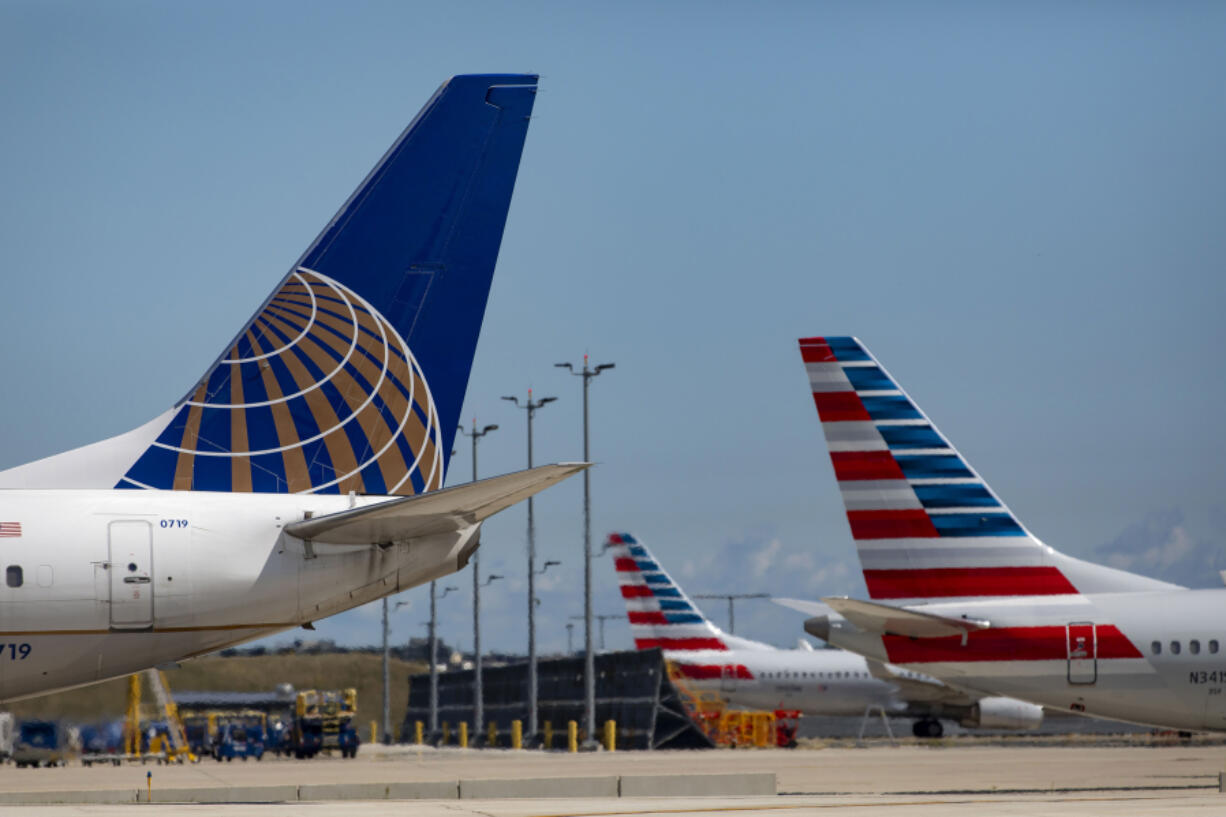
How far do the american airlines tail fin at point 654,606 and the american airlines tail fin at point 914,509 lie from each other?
34944 millimetres

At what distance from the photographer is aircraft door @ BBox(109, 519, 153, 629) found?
12.9 metres

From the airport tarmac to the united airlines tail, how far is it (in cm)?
324

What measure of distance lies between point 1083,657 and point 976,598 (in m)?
1.86

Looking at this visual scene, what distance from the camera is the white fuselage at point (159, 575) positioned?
12820 millimetres

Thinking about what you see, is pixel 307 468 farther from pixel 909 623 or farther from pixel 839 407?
pixel 839 407

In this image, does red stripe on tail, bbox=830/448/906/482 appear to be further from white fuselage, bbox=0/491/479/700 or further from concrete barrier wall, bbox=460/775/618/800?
white fuselage, bbox=0/491/479/700

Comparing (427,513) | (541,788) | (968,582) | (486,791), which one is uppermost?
(427,513)

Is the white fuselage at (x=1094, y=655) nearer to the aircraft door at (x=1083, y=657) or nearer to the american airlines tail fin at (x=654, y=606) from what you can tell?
the aircraft door at (x=1083, y=657)

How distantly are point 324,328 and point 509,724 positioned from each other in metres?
53.5

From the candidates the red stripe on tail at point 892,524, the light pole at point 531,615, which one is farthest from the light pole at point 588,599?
the red stripe on tail at point 892,524

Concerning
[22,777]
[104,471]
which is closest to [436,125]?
[104,471]

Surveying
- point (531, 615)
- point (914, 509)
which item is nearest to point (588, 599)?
point (531, 615)

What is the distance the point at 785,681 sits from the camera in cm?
5972

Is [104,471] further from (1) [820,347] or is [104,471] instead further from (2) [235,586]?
(1) [820,347]
